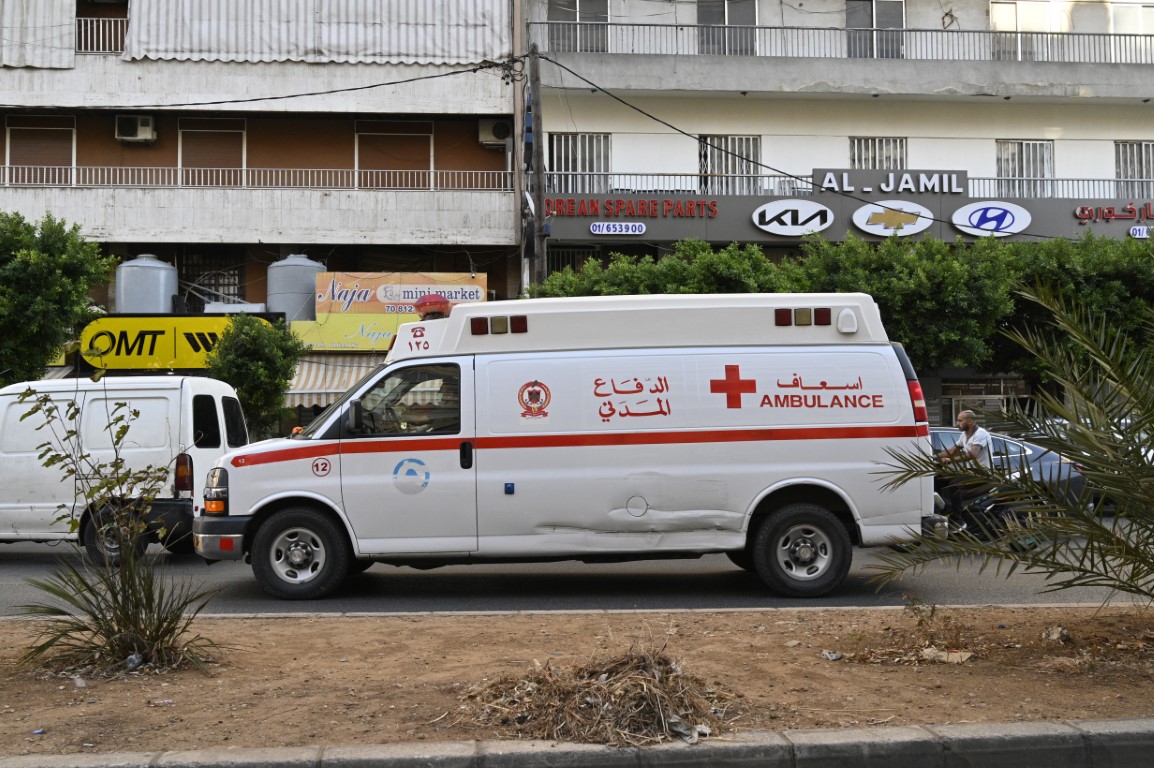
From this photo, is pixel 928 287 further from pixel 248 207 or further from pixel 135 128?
pixel 135 128

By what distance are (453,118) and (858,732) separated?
2197cm

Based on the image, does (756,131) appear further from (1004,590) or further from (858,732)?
(858,732)

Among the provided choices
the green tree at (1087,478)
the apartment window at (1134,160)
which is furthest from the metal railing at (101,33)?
the apartment window at (1134,160)

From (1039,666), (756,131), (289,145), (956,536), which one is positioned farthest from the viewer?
(756,131)

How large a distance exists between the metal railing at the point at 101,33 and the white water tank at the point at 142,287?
510cm

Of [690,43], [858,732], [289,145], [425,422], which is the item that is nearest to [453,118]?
[289,145]

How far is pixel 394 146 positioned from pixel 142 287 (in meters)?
6.37

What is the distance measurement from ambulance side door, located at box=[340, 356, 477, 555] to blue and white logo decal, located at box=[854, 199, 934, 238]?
59.4 ft

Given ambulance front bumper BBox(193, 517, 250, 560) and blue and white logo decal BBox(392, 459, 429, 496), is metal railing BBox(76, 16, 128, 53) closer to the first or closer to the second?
ambulance front bumper BBox(193, 517, 250, 560)

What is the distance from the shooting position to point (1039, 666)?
5957 millimetres

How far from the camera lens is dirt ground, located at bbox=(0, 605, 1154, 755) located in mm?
4941

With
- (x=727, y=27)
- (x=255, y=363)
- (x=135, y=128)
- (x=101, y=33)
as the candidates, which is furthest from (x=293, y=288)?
(x=727, y=27)

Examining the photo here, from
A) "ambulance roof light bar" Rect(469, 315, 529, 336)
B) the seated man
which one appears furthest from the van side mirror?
"ambulance roof light bar" Rect(469, 315, 529, 336)

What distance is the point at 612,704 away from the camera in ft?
15.8
